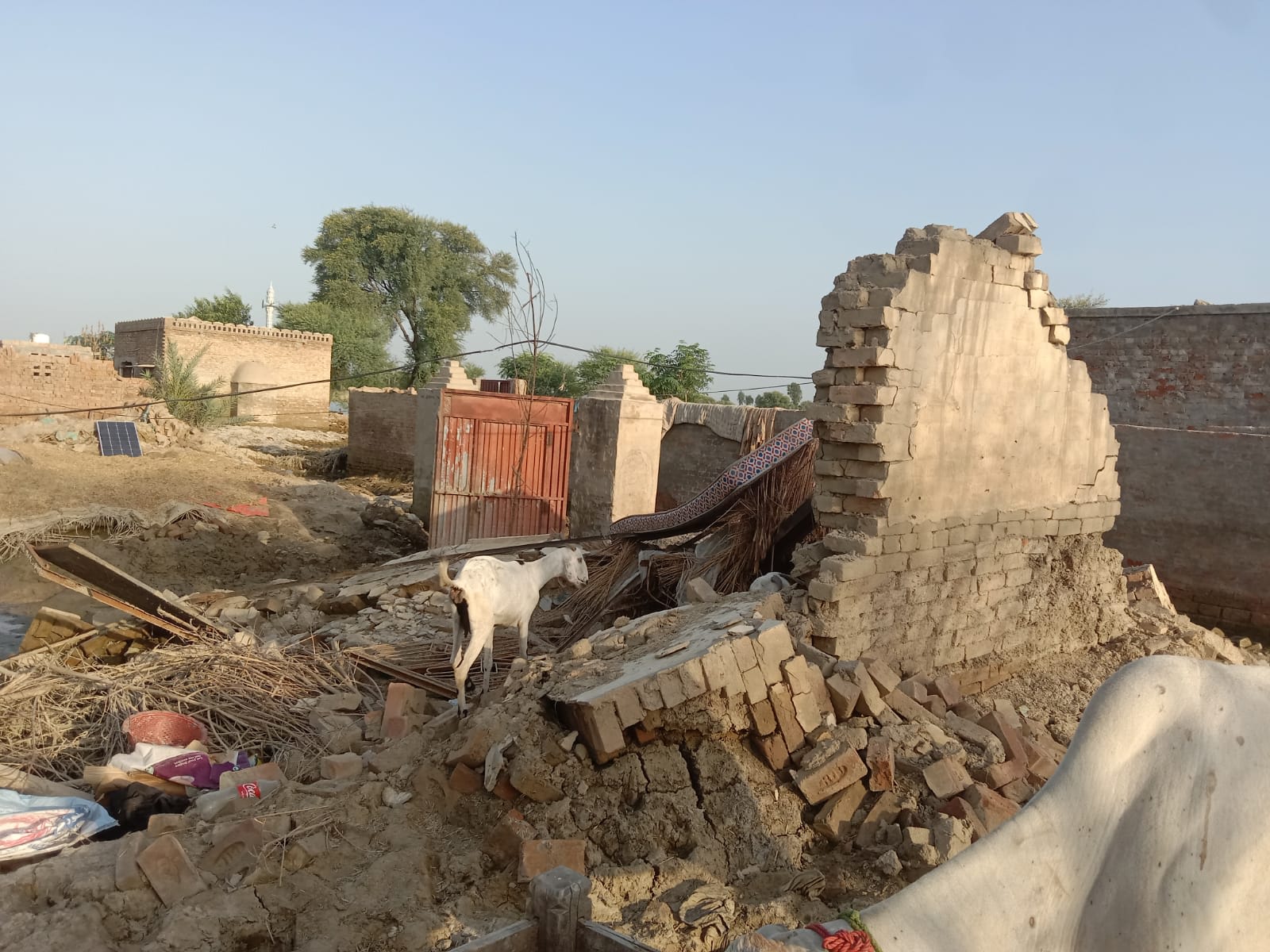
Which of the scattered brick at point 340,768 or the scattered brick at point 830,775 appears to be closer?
the scattered brick at point 830,775

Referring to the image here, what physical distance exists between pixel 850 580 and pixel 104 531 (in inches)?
429

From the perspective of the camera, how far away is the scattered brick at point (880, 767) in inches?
187

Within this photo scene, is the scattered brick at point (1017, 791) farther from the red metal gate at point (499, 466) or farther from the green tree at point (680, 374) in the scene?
the green tree at point (680, 374)

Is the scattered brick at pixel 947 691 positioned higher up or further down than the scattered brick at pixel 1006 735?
higher up

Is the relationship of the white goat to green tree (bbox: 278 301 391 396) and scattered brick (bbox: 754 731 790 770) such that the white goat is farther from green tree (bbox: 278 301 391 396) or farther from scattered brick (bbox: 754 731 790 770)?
green tree (bbox: 278 301 391 396)

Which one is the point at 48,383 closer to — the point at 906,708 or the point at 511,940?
the point at 906,708

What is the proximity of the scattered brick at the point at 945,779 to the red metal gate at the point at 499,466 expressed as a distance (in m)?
8.28

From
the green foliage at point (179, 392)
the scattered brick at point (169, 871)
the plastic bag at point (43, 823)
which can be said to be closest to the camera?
the scattered brick at point (169, 871)

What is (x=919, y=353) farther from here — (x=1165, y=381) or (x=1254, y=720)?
(x=1165, y=381)

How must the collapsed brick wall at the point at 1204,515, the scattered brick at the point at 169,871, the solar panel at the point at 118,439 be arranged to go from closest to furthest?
the scattered brick at the point at 169,871, the collapsed brick wall at the point at 1204,515, the solar panel at the point at 118,439

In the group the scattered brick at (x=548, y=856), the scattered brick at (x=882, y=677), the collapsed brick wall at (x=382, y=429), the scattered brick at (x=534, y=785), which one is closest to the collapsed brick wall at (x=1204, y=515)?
the scattered brick at (x=882, y=677)

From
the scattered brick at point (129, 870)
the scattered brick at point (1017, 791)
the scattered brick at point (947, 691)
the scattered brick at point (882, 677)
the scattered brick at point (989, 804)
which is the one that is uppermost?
the scattered brick at point (882, 677)

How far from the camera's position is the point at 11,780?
5.19 meters

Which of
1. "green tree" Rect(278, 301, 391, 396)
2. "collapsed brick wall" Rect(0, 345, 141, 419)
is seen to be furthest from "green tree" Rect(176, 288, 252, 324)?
"collapsed brick wall" Rect(0, 345, 141, 419)
